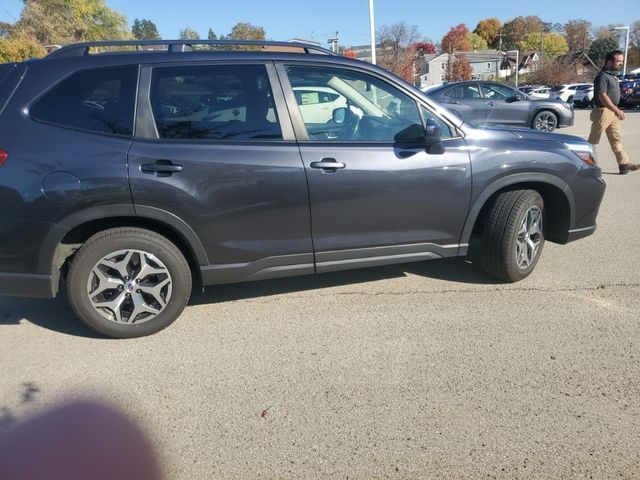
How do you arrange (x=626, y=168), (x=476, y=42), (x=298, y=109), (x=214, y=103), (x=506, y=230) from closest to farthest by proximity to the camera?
A: 1. (x=214, y=103)
2. (x=298, y=109)
3. (x=506, y=230)
4. (x=626, y=168)
5. (x=476, y=42)

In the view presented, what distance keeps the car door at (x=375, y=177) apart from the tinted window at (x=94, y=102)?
3.39 feet

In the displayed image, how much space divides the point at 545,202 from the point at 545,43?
354 ft

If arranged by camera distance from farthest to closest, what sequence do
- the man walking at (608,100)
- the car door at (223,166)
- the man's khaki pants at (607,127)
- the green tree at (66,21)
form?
the green tree at (66,21) < the man's khaki pants at (607,127) < the man walking at (608,100) < the car door at (223,166)

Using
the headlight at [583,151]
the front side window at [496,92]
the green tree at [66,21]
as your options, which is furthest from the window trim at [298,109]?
the green tree at [66,21]

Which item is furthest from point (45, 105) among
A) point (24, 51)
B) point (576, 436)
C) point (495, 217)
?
point (24, 51)

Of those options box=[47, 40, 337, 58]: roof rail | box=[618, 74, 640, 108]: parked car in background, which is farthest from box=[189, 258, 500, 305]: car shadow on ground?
box=[618, 74, 640, 108]: parked car in background

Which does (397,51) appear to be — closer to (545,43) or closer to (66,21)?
(66,21)

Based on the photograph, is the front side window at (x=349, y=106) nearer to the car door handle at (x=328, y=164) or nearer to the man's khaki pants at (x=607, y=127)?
the car door handle at (x=328, y=164)

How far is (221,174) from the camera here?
3395 millimetres

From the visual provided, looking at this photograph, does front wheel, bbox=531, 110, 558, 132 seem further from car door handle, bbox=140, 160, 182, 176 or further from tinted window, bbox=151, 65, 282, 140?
car door handle, bbox=140, 160, 182, 176

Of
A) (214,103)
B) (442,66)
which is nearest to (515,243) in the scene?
(214,103)

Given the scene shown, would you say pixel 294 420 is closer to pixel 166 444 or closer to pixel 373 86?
pixel 166 444

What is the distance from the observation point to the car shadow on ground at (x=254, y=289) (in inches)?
153

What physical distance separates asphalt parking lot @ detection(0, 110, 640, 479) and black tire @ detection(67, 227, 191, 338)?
14cm
